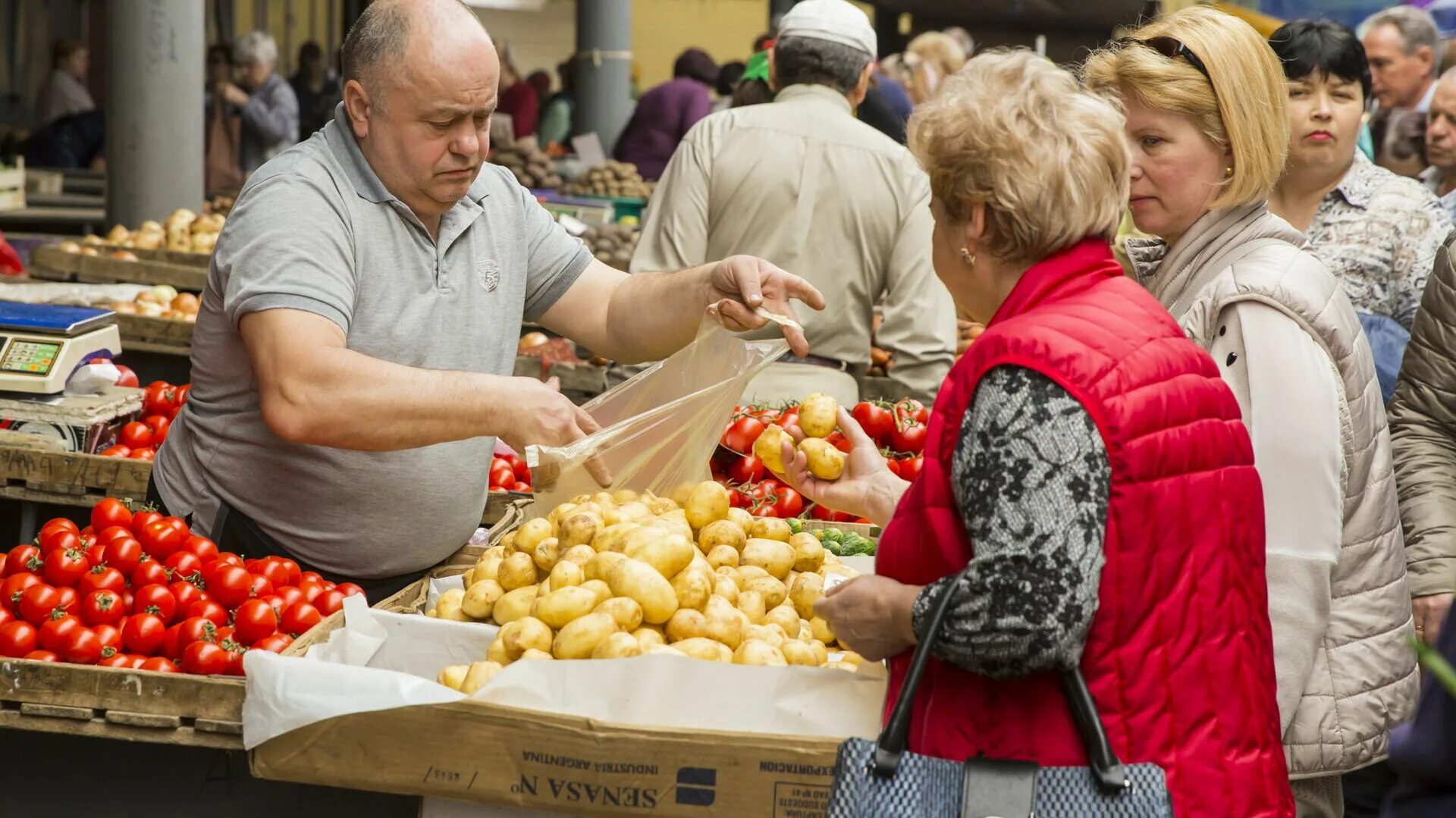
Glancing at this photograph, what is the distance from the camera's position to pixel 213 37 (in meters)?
20.5

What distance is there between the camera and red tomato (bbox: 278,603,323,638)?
2.86m

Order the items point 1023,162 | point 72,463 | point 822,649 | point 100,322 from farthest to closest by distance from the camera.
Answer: point 100,322, point 72,463, point 822,649, point 1023,162

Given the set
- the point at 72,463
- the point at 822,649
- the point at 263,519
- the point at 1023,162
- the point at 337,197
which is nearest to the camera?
the point at 1023,162

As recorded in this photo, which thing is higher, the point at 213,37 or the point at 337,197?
the point at 337,197

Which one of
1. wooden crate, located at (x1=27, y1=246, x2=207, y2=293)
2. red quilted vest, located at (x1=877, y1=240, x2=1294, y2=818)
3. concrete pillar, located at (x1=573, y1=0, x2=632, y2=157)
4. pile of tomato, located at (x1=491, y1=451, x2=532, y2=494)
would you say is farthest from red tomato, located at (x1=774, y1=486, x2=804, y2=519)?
concrete pillar, located at (x1=573, y1=0, x2=632, y2=157)

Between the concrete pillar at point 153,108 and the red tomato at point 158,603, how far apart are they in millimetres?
5887

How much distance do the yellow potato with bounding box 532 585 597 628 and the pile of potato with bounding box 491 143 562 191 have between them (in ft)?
27.7

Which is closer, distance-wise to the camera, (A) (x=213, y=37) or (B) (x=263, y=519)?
(B) (x=263, y=519)

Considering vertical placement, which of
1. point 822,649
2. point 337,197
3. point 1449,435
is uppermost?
point 337,197

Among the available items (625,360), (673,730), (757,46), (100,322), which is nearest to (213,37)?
(757,46)

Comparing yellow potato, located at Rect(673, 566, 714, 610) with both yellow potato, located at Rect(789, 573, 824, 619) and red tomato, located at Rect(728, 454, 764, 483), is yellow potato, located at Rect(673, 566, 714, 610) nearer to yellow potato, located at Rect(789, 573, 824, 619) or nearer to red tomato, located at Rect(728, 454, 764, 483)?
yellow potato, located at Rect(789, 573, 824, 619)

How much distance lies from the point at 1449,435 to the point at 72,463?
364cm

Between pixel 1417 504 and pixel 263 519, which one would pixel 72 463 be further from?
pixel 1417 504

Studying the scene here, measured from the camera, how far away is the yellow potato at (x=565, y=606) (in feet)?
8.38
